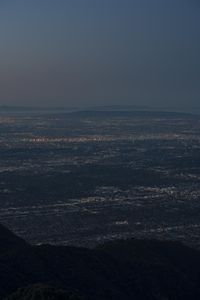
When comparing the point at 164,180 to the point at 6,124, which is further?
the point at 6,124

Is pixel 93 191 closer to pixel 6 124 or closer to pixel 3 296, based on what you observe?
pixel 3 296

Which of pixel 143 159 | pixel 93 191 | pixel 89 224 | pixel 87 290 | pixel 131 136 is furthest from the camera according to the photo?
pixel 131 136

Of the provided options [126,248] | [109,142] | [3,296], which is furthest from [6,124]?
[3,296]

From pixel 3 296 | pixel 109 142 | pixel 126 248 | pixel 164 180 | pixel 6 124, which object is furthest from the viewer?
pixel 6 124

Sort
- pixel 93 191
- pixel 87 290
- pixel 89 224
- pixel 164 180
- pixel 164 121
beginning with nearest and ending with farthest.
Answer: pixel 87 290 < pixel 89 224 < pixel 93 191 < pixel 164 180 < pixel 164 121

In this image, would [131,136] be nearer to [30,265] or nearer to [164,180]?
[164,180]

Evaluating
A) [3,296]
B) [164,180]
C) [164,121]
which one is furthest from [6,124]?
[3,296]
